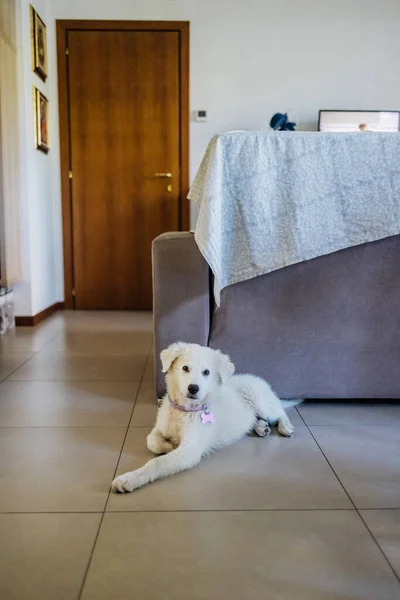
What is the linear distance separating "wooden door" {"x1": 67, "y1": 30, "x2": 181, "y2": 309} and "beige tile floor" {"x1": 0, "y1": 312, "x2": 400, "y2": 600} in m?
2.39

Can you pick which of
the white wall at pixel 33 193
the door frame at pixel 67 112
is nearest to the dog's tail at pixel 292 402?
the white wall at pixel 33 193

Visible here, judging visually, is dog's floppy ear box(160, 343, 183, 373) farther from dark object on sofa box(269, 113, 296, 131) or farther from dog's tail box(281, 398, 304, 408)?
dark object on sofa box(269, 113, 296, 131)

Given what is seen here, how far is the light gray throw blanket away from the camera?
1592 mm

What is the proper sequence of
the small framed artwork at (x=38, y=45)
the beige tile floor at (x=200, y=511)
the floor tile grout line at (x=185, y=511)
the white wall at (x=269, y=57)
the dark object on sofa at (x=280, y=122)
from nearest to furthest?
1. the beige tile floor at (x=200, y=511)
2. the floor tile grout line at (x=185, y=511)
3. the small framed artwork at (x=38, y=45)
4. the dark object on sofa at (x=280, y=122)
5. the white wall at (x=269, y=57)

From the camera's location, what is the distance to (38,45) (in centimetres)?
358

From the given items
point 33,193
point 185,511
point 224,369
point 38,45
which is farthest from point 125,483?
point 38,45

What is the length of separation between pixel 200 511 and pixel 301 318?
0.82 metres

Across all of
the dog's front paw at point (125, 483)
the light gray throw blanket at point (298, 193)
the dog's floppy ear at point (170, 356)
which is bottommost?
the dog's front paw at point (125, 483)

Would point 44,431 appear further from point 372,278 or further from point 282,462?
→ point 372,278

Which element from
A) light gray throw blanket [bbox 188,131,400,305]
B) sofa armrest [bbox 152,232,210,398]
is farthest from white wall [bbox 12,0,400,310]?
light gray throw blanket [bbox 188,131,400,305]

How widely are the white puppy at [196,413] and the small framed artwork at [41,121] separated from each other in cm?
270

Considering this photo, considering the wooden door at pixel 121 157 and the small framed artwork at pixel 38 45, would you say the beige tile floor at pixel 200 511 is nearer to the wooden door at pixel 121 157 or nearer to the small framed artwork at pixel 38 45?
the wooden door at pixel 121 157

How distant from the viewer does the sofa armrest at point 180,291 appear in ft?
5.63

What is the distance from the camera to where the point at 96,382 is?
6.76 feet
